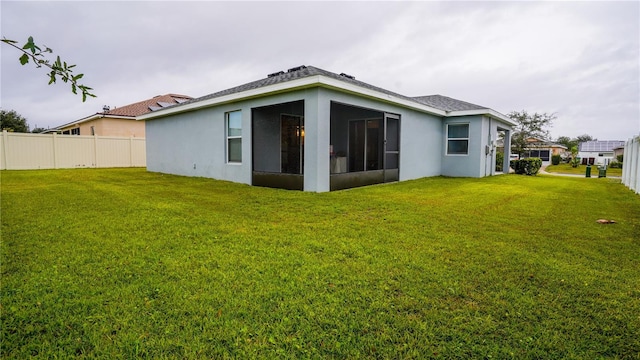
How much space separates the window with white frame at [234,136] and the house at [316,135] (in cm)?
3

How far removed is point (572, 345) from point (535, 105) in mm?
28215

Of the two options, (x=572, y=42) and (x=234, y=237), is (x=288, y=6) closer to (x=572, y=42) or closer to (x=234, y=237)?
(x=234, y=237)

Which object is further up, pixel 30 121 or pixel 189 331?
pixel 30 121

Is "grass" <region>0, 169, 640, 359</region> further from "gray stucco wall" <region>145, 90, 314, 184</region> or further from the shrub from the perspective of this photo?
the shrub

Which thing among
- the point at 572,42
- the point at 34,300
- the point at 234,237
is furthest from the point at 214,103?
the point at 572,42

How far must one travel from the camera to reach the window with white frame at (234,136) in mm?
9234

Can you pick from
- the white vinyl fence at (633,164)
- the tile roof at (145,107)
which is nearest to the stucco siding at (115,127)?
the tile roof at (145,107)

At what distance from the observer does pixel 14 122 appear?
27781 mm

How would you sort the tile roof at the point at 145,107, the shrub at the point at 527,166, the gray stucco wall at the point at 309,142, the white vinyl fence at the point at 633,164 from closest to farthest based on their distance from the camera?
the gray stucco wall at the point at 309,142 < the white vinyl fence at the point at 633,164 < the shrub at the point at 527,166 < the tile roof at the point at 145,107

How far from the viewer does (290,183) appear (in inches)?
314

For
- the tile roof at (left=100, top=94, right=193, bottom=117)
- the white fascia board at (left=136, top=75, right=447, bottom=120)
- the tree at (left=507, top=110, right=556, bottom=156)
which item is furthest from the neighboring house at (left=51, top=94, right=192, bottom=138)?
the tree at (left=507, top=110, right=556, bottom=156)

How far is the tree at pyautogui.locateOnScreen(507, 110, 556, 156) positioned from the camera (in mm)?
22656

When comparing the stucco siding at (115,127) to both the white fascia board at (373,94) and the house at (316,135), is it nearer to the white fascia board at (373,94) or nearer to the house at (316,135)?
the house at (316,135)

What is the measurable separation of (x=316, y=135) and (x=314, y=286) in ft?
16.7
